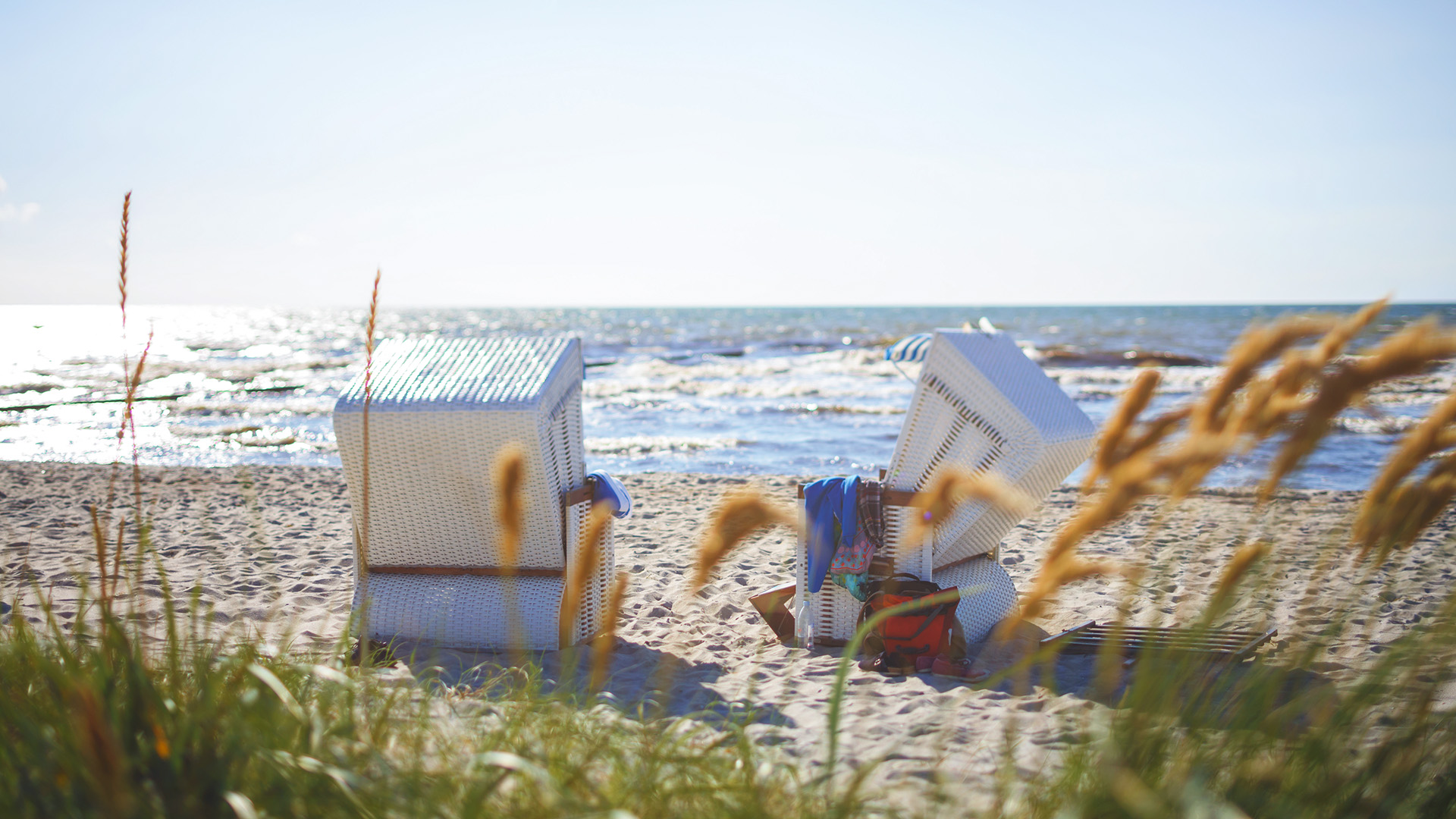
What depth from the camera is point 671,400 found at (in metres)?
19.0

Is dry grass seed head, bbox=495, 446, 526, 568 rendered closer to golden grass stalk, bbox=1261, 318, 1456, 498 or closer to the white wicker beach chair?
golden grass stalk, bbox=1261, 318, 1456, 498

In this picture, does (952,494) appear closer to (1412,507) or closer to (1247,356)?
(1247,356)

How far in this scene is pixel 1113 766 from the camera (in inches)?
57.9

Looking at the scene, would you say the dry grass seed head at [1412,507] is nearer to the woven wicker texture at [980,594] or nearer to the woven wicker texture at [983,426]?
the woven wicker texture at [983,426]

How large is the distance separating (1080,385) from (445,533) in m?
20.5

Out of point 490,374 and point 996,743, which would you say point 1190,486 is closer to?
point 996,743

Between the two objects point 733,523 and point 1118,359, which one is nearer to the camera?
point 733,523

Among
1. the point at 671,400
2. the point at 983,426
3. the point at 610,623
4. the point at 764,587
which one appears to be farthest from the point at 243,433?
the point at 610,623

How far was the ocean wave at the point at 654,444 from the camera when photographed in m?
12.5

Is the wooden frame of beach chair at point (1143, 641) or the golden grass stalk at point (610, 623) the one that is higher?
the golden grass stalk at point (610, 623)

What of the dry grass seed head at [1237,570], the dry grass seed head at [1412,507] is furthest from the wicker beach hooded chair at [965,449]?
the dry grass seed head at [1237,570]

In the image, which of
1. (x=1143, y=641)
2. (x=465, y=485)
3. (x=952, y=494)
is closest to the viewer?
(x=952, y=494)

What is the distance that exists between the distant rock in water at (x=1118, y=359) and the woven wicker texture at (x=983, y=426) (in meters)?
25.5

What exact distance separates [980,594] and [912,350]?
1.23m
